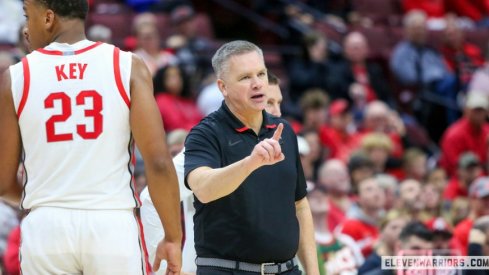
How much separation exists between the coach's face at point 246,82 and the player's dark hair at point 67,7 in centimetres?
84

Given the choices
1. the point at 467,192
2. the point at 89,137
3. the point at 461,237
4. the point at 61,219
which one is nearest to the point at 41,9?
the point at 89,137

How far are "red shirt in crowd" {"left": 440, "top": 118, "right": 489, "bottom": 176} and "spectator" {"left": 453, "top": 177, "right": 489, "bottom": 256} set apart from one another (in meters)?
2.10

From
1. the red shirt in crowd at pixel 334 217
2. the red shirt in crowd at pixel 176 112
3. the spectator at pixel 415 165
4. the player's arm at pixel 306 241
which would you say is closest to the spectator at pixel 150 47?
the red shirt in crowd at pixel 176 112

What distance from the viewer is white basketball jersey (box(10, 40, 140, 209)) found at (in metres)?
4.72

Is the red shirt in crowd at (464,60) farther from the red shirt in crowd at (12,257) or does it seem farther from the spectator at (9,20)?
the red shirt in crowd at (12,257)

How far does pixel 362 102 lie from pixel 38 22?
31.4 feet

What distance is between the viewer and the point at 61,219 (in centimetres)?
466

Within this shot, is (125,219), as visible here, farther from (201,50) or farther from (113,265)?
(201,50)

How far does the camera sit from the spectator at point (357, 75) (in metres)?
14.2

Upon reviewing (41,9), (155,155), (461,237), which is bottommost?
(461,237)

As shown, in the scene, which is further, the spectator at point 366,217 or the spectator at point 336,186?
the spectator at point 336,186

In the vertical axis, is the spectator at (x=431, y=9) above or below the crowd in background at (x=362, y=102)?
above

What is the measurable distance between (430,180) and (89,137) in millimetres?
8343

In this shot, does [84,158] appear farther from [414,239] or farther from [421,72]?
[421,72]
